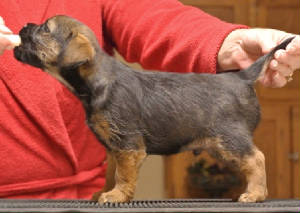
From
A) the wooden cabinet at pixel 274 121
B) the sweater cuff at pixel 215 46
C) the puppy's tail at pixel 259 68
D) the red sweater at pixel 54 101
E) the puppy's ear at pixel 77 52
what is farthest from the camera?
the wooden cabinet at pixel 274 121

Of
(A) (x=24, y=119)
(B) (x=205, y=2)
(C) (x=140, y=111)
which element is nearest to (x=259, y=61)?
(C) (x=140, y=111)

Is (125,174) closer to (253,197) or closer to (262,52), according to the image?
(253,197)

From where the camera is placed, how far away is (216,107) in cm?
86

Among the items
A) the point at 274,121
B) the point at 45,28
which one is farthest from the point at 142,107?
the point at 274,121

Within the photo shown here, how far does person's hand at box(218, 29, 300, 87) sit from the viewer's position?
925 millimetres

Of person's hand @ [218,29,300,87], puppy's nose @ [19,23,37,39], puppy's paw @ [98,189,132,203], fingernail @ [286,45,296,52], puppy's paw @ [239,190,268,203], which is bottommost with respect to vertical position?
puppy's paw @ [239,190,268,203]

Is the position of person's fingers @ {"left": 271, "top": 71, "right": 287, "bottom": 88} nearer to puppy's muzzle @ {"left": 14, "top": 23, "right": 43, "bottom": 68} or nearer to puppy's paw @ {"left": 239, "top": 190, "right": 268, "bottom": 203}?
puppy's paw @ {"left": 239, "top": 190, "right": 268, "bottom": 203}

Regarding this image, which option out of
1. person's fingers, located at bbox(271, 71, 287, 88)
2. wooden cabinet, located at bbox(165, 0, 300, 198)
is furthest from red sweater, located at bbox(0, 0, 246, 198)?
wooden cabinet, located at bbox(165, 0, 300, 198)

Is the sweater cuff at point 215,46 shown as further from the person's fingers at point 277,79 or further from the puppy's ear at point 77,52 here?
the puppy's ear at point 77,52

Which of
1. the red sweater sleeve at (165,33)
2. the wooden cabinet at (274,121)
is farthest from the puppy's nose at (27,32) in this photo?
the wooden cabinet at (274,121)

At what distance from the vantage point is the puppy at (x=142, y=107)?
83 cm

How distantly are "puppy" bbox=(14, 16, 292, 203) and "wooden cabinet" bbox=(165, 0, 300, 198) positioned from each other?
1816mm

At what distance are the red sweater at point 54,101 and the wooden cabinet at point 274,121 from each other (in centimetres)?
150

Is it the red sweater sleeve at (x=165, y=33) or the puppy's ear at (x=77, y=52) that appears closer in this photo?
the puppy's ear at (x=77, y=52)
